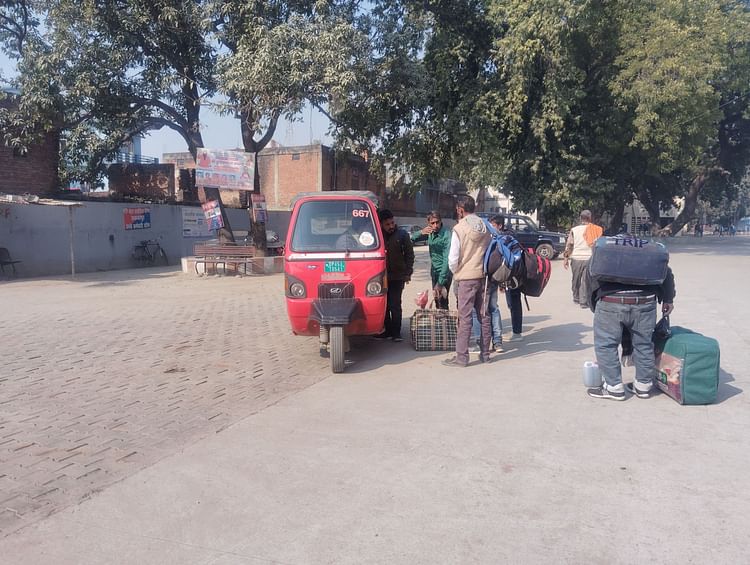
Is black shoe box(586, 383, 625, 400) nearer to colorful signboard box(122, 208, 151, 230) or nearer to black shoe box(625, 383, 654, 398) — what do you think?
black shoe box(625, 383, 654, 398)

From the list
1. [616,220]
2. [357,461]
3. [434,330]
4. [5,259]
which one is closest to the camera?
[357,461]

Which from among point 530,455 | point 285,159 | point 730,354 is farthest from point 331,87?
point 285,159

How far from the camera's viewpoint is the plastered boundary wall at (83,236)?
55.9 feet

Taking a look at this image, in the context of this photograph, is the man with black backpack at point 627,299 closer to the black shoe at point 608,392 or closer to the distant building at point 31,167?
the black shoe at point 608,392

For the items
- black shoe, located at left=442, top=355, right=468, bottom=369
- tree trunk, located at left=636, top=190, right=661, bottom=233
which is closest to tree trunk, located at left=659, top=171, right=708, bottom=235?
tree trunk, located at left=636, top=190, right=661, bottom=233

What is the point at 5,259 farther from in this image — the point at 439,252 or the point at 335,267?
the point at 439,252

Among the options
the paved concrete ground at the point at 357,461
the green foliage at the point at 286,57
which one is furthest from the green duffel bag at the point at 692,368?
the green foliage at the point at 286,57

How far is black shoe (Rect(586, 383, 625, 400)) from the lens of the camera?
5.35m

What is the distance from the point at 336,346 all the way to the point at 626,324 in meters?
3.01

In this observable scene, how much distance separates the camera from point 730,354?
7043 millimetres

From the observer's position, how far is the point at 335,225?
7.08 m

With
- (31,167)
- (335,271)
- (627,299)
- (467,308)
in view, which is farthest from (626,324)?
(31,167)

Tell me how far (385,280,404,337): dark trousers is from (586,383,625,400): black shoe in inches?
125

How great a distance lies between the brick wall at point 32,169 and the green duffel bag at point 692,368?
1901 cm
